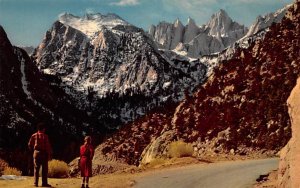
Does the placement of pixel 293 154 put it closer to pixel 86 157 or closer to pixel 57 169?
pixel 86 157

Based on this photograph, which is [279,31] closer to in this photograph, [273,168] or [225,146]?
[225,146]

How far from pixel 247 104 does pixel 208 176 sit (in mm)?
22105

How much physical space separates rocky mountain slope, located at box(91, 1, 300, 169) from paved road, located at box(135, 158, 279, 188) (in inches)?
413

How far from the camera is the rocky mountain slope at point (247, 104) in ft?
118

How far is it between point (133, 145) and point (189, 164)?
58.9 meters

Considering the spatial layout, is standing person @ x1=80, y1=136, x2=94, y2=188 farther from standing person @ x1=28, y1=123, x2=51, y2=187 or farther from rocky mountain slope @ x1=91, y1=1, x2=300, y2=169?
rocky mountain slope @ x1=91, y1=1, x2=300, y2=169

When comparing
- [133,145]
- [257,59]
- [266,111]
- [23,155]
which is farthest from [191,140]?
[23,155]

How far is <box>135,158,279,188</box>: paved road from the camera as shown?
18562 millimetres

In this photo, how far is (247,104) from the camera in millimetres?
41688


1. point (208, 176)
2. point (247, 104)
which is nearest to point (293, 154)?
point (208, 176)

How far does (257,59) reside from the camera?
4938 cm

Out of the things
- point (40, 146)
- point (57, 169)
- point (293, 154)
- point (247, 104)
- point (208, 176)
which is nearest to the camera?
point (293, 154)

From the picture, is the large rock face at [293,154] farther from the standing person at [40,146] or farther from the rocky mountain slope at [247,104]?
the rocky mountain slope at [247,104]

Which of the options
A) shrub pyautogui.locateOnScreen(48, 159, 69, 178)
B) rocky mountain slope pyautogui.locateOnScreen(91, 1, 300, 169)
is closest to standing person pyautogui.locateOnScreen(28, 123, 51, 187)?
shrub pyautogui.locateOnScreen(48, 159, 69, 178)
